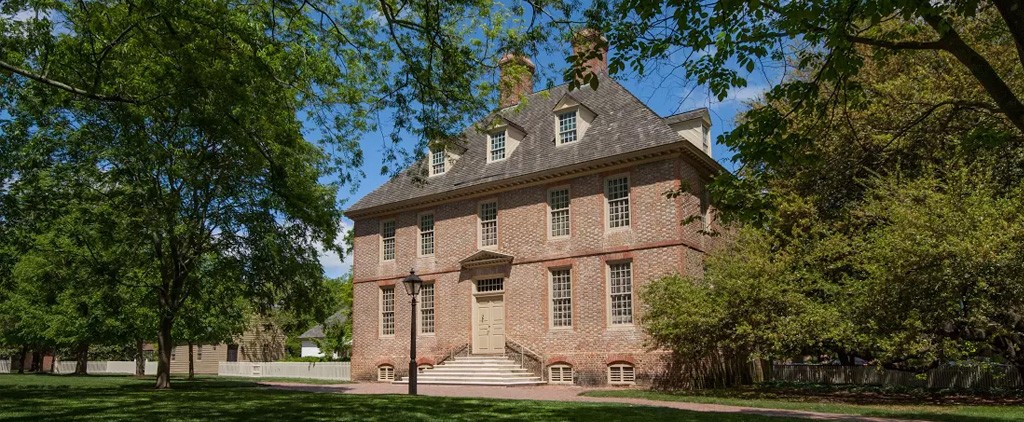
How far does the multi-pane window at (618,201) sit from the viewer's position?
75.2 feet

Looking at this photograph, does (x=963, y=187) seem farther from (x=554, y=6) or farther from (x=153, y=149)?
(x=153, y=149)

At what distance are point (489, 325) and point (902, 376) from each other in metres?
13.6

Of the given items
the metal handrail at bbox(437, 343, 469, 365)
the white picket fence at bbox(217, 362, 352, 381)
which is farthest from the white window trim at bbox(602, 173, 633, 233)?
the white picket fence at bbox(217, 362, 352, 381)

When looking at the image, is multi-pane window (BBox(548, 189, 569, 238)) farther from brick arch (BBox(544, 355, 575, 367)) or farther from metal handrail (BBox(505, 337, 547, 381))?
brick arch (BBox(544, 355, 575, 367))

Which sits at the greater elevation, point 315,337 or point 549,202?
point 549,202

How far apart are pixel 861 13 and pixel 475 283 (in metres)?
19.9

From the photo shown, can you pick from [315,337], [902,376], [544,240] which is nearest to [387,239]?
[544,240]

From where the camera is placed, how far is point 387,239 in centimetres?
2934

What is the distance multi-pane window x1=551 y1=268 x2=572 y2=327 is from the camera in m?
23.7

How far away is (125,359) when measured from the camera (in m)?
54.4

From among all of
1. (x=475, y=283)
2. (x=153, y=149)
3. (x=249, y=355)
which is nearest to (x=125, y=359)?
(x=249, y=355)

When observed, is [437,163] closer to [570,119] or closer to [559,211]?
[570,119]

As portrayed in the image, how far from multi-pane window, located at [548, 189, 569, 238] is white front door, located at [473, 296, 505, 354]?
10.2ft

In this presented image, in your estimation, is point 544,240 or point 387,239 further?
point 387,239
